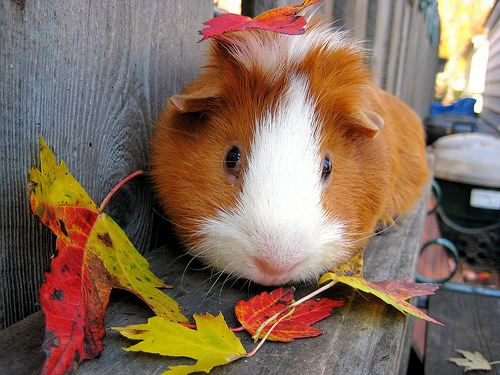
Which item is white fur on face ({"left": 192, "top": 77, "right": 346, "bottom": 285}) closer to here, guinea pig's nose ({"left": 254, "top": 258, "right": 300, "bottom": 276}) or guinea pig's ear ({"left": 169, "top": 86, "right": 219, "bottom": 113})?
guinea pig's nose ({"left": 254, "top": 258, "right": 300, "bottom": 276})

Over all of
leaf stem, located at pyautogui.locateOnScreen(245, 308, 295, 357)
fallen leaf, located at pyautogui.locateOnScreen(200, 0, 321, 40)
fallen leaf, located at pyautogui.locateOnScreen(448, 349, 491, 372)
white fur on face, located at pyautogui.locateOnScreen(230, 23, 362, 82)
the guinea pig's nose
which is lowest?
fallen leaf, located at pyautogui.locateOnScreen(448, 349, 491, 372)

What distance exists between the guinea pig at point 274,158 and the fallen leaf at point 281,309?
4 centimetres

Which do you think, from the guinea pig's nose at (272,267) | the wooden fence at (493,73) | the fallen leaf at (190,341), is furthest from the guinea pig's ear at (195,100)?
the wooden fence at (493,73)

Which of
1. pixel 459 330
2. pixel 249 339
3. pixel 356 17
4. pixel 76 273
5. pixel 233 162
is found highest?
pixel 356 17

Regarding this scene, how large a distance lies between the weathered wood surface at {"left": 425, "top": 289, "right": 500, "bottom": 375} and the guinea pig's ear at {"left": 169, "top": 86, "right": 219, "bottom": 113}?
3.69 ft

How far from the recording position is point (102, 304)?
0.86m

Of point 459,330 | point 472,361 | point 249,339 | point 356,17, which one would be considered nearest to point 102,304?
point 249,339

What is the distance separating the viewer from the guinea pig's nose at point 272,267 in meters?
0.98

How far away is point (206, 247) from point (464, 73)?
105ft

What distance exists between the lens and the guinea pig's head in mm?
1016

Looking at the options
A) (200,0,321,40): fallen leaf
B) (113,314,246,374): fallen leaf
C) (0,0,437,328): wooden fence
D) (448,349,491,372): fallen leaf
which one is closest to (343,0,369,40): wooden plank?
(0,0,437,328): wooden fence

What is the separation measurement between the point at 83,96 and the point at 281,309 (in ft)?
2.06

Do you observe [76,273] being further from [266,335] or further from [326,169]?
[326,169]

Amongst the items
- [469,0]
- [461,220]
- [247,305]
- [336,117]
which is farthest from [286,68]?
[469,0]
